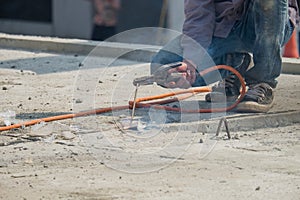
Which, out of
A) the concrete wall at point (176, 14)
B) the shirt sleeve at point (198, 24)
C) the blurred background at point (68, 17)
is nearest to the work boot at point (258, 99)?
the shirt sleeve at point (198, 24)

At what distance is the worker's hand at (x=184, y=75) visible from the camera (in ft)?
17.1

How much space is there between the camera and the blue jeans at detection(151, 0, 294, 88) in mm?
5617

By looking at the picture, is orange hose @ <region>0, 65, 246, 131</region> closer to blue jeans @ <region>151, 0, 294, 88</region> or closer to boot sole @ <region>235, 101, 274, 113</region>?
boot sole @ <region>235, 101, 274, 113</region>

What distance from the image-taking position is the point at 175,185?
14.3 ft

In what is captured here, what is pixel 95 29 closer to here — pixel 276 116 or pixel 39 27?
pixel 39 27

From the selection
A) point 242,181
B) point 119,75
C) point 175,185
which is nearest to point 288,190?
point 242,181

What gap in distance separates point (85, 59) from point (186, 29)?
2.01 metres

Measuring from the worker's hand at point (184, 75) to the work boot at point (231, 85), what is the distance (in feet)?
1.96

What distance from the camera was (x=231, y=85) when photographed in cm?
591

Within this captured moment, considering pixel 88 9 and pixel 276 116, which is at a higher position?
pixel 276 116

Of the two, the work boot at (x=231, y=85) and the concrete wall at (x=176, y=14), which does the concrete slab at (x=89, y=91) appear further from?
the concrete wall at (x=176, y=14)

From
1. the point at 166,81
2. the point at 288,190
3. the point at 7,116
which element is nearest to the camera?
the point at 288,190

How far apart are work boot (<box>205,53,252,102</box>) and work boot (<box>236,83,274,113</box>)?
0.35 ft

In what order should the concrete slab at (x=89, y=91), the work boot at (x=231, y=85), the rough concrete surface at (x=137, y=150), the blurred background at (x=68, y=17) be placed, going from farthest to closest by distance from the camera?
the blurred background at (x=68, y=17), the work boot at (x=231, y=85), the concrete slab at (x=89, y=91), the rough concrete surface at (x=137, y=150)
